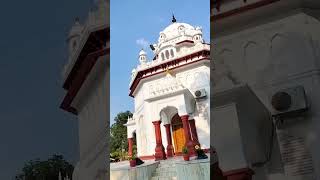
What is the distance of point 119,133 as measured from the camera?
0.84m


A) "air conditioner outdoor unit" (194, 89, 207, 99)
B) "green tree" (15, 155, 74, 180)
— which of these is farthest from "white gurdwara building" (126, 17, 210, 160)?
"green tree" (15, 155, 74, 180)

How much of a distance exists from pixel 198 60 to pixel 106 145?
0.96 feet

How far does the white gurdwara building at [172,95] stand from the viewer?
0.78 metres

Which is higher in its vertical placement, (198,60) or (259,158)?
(198,60)

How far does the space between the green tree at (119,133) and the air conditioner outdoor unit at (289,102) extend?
0.37m

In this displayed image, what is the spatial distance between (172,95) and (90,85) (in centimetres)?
21

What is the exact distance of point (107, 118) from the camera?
87 cm

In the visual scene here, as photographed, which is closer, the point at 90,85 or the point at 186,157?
the point at 186,157

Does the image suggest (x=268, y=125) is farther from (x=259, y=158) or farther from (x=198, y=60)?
(x=198, y=60)

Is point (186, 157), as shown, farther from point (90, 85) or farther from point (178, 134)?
point (90, 85)

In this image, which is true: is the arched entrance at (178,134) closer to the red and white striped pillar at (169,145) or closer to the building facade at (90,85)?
the red and white striped pillar at (169,145)

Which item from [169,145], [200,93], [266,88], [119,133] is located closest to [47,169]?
[119,133]

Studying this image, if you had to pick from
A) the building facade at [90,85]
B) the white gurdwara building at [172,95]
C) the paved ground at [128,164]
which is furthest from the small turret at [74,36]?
the paved ground at [128,164]

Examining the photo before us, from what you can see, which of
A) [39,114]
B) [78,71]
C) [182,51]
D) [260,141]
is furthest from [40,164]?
[260,141]
